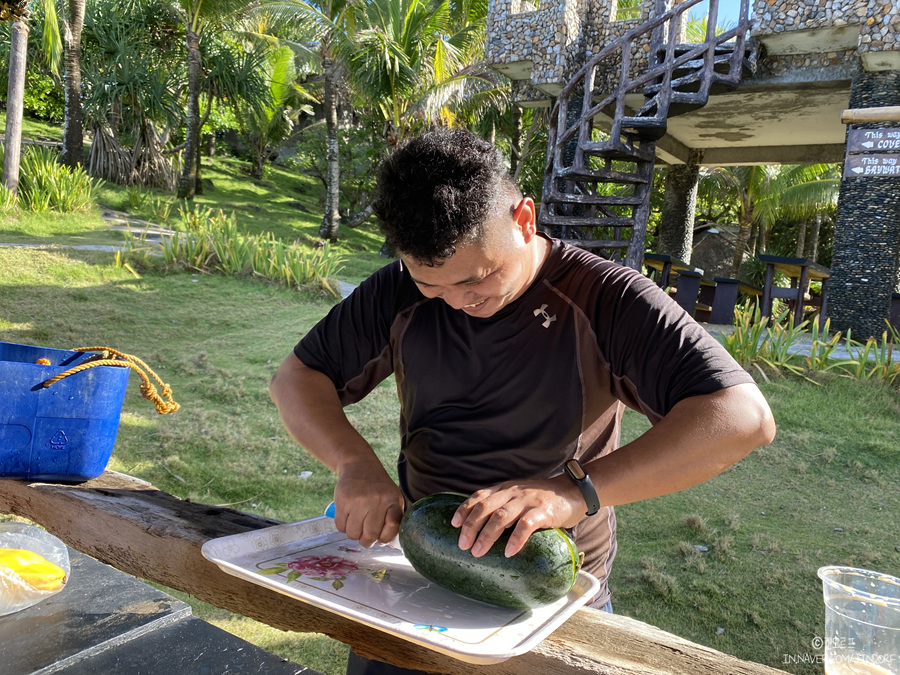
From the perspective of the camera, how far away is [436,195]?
1553 mm

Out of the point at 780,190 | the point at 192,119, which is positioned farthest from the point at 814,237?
the point at 192,119

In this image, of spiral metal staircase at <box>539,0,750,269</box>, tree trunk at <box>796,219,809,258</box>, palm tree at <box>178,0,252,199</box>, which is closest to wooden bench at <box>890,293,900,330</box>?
spiral metal staircase at <box>539,0,750,269</box>

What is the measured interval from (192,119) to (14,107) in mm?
5843

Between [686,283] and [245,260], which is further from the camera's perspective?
[686,283]

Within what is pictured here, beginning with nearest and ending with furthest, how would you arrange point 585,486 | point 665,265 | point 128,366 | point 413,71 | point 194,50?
point 585,486 → point 128,366 → point 665,265 → point 413,71 → point 194,50

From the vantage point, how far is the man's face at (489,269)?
1619 mm

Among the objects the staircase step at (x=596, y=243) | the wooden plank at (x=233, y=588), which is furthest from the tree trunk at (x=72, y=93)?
the wooden plank at (x=233, y=588)

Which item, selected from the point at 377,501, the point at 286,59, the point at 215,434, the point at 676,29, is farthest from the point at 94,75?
the point at 377,501

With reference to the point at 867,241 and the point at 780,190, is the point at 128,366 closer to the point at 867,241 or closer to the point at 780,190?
the point at 867,241

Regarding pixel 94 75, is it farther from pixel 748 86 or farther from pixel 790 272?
pixel 790 272

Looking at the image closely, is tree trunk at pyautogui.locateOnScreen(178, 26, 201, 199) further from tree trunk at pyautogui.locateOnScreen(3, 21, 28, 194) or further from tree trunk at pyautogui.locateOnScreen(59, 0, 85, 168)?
tree trunk at pyautogui.locateOnScreen(3, 21, 28, 194)

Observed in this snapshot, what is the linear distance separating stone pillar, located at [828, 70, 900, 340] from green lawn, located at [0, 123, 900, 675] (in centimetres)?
275

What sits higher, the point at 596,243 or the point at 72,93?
the point at 72,93

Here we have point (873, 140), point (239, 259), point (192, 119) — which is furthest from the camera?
point (192, 119)
